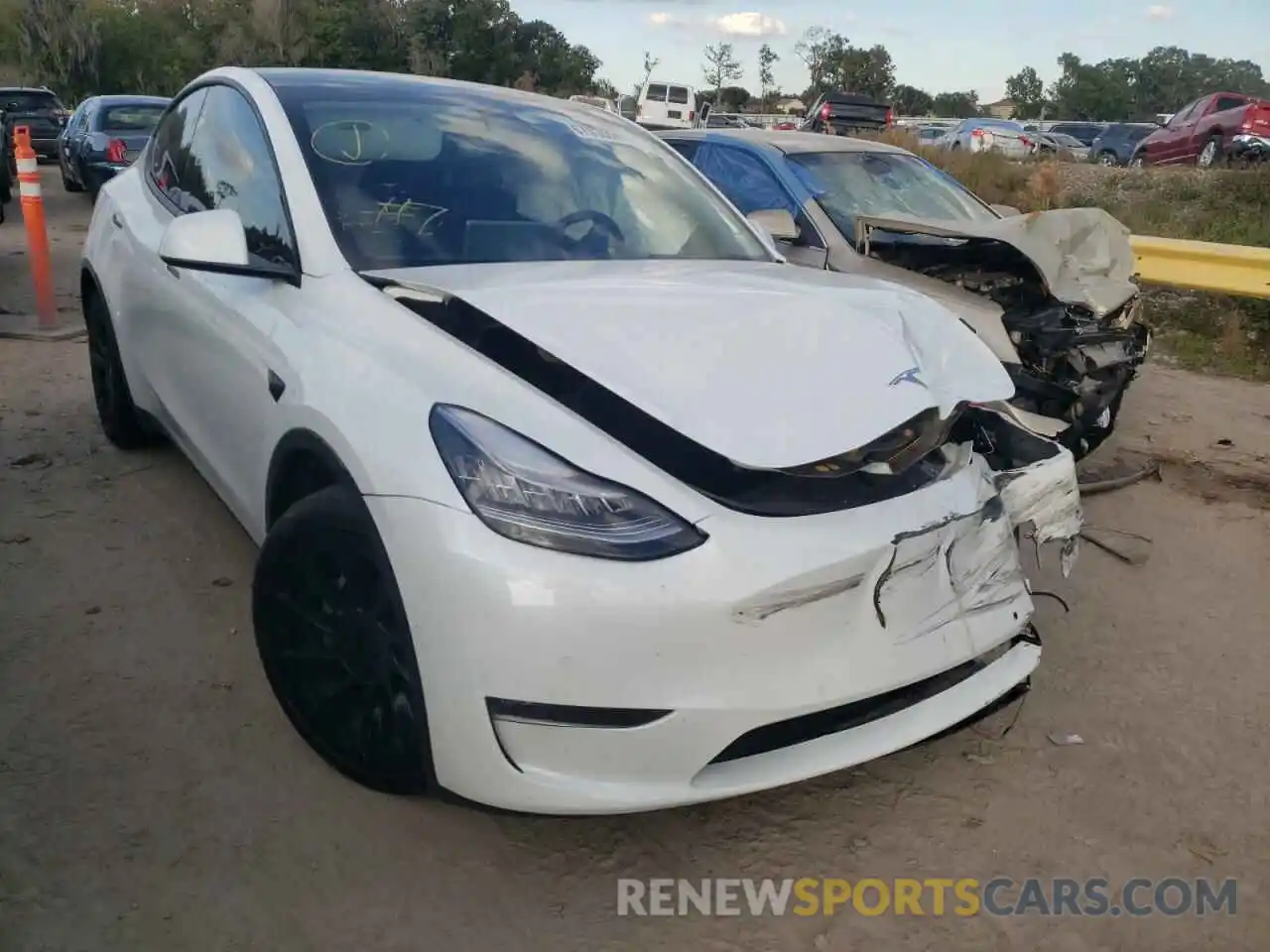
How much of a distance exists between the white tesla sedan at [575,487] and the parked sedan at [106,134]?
37.9 ft

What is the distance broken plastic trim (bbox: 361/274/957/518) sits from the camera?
2.13 meters

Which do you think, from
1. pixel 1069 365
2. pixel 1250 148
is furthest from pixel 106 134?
pixel 1250 148

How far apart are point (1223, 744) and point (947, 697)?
3.71ft

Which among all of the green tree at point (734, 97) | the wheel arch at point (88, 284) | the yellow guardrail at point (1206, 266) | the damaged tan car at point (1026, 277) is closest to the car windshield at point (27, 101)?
the wheel arch at point (88, 284)

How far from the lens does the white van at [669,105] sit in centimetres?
3099

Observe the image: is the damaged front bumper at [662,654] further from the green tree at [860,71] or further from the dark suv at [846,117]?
the green tree at [860,71]

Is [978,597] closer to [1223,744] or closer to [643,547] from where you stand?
[643,547]

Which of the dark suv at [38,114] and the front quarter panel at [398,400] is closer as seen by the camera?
the front quarter panel at [398,400]

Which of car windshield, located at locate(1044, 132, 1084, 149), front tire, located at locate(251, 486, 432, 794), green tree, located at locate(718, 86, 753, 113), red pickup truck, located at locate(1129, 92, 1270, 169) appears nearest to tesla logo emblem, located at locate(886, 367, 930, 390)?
front tire, located at locate(251, 486, 432, 794)

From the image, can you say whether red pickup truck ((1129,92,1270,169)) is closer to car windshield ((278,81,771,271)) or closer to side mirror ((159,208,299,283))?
car windshield ((278,81,771,271))

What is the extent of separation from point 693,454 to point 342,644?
90 centimetres

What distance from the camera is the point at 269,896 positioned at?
224cm

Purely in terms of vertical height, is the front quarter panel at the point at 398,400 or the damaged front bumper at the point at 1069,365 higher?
the front quarter panel at the point at 398,400

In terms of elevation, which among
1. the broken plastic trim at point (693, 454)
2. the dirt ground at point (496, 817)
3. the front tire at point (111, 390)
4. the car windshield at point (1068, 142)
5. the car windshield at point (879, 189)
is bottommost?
the dirt ground at point (496, 817)
